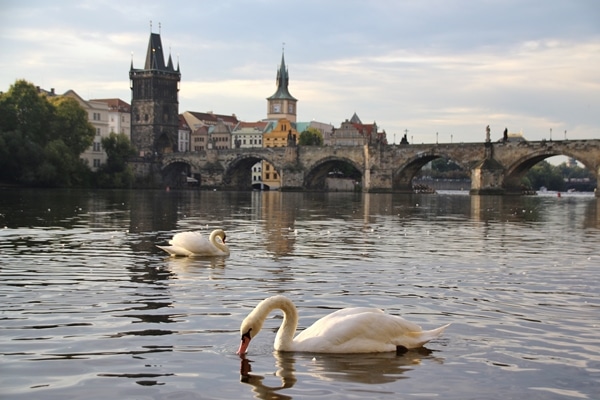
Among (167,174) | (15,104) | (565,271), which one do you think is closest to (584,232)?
(565,271)

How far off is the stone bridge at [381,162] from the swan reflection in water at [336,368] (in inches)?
2888

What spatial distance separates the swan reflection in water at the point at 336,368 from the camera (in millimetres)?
6473

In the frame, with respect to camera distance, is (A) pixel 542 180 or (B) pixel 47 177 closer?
(B) pixel 47 177

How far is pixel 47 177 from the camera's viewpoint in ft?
242

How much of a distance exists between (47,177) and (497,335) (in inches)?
2750

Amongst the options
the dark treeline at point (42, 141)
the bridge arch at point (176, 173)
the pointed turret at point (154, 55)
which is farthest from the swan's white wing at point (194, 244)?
the pointed turret at point (154, 55)

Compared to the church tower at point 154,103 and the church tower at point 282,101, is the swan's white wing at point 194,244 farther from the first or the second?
the church tower at point 282,101

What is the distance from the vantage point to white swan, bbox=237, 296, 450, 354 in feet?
23.6

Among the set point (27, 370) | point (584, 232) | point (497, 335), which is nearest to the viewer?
point (27, 370)

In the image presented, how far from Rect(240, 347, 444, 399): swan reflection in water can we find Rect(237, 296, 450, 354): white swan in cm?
7

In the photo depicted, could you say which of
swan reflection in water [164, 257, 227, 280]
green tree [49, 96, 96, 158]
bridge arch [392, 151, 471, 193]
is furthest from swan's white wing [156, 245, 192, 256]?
bridge arch [392, 151, 471, 193]

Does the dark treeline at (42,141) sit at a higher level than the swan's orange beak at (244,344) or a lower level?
higher

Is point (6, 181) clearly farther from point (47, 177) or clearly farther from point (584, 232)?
point (584, 232)

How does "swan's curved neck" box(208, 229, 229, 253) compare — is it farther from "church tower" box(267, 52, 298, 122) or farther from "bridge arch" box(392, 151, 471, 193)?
"church tower" box(267, 52, 298, 122)
